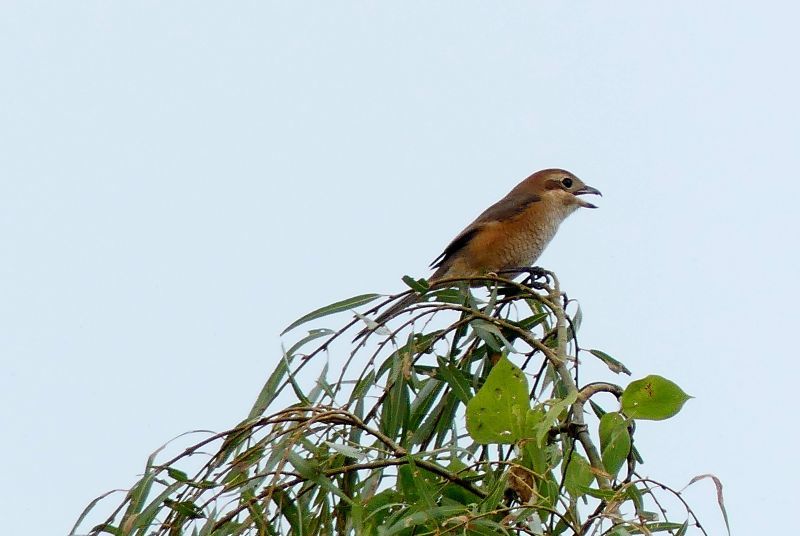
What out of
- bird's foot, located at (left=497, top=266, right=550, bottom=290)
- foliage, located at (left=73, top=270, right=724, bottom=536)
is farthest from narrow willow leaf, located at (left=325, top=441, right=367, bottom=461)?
bird's foot, located at (left=497, top=266, right=550, bottom=290)

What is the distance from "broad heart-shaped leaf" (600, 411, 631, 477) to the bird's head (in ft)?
11.6

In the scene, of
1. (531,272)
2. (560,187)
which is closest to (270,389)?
(531,272)

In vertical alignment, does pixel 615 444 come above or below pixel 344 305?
below

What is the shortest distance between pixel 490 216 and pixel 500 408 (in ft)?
11.0

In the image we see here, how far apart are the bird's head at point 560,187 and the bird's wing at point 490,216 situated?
0.37 feet

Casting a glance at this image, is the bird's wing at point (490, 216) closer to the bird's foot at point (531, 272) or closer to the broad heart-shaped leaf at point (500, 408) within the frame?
the bird's foot at point (531, 272)

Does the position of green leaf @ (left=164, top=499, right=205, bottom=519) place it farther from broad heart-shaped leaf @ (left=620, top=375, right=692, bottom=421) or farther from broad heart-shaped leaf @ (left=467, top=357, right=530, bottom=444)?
broad heart-shaped leaf @ (left=620, top=375, right=692, bottom=421)

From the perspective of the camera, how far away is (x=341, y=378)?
2678 mm

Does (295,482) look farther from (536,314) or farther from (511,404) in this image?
(536,314)

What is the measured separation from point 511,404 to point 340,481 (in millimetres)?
495

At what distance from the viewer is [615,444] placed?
2080 millimetres

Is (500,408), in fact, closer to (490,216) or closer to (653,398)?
(653,398)

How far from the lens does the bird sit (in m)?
5.16

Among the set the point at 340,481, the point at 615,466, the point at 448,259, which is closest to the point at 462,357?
the point at 340,481
